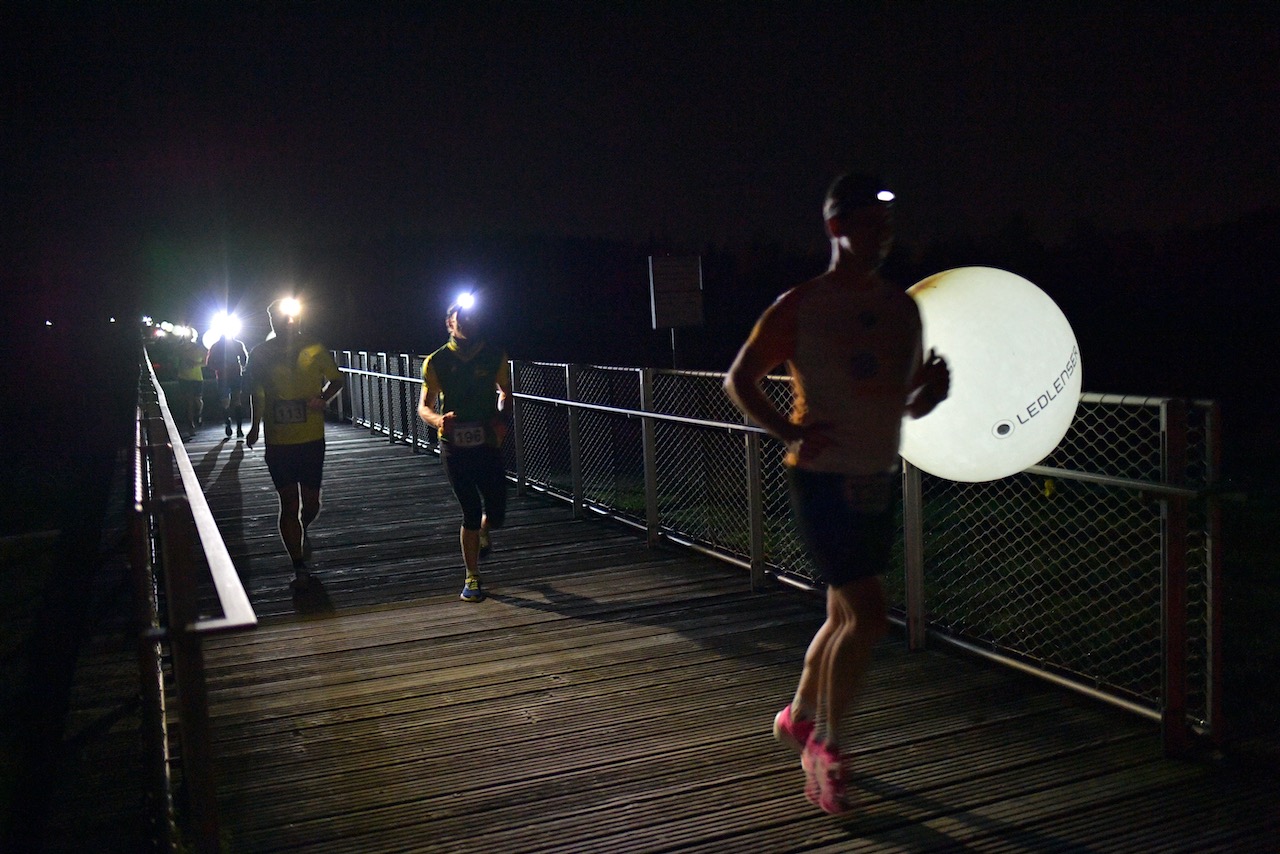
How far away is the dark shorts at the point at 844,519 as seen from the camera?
3.13 meters

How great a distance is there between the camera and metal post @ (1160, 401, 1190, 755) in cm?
379

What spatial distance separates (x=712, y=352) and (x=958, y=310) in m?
31.9

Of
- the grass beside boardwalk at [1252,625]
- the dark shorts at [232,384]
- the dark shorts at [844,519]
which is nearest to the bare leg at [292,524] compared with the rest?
the dark shorts at [844,519]

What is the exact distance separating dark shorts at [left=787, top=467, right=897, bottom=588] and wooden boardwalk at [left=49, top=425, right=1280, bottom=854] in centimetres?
87

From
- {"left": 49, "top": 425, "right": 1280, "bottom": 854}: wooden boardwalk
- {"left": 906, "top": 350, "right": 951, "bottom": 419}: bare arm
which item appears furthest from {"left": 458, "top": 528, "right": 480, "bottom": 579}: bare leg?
{"left": 906, "top": 350, "right": 951, "bottom": 419}: bare arm

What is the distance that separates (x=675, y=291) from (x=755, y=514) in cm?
446

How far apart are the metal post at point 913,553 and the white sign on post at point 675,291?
18.5 ft

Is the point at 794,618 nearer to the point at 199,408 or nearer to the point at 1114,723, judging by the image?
the point at 1114,723

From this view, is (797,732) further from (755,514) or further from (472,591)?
(472,591)

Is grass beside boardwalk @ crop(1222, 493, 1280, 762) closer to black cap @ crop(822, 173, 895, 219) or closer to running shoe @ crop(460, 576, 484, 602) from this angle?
black cap @ crop(822, 173, 895, 219)

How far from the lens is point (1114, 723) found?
421cm

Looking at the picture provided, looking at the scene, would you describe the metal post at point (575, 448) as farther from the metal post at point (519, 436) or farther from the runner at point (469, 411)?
the runner at point (469, 411)

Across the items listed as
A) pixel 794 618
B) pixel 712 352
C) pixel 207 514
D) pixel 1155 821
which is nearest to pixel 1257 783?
pixel 1155 821

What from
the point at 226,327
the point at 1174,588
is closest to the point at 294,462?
the point at 1174,588
